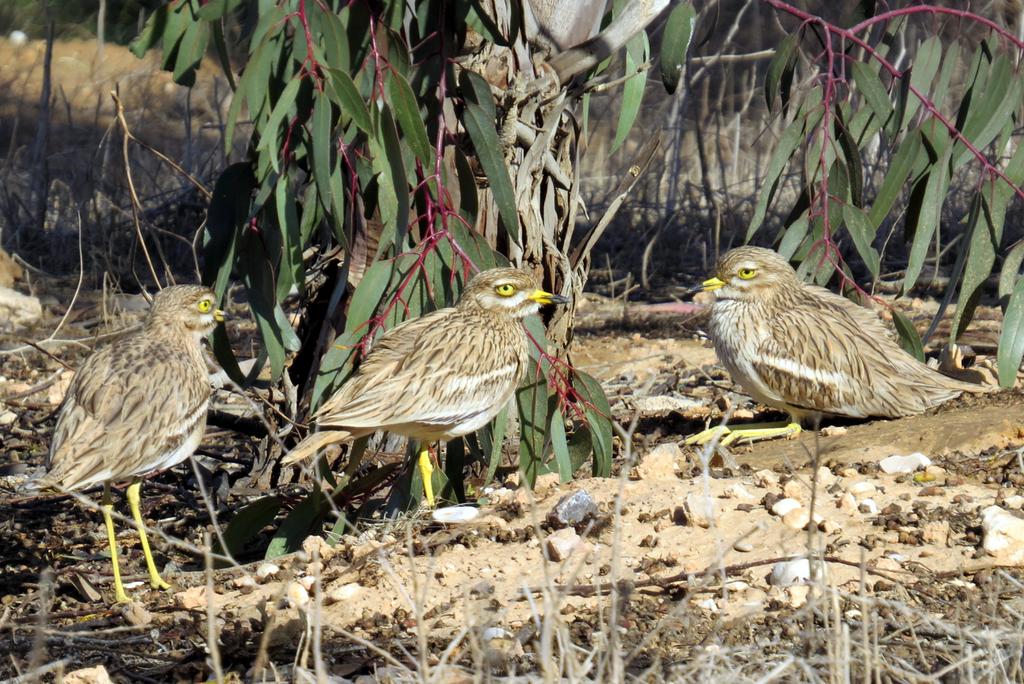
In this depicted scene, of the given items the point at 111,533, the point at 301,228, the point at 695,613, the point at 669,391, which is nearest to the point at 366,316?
the point at 301,228

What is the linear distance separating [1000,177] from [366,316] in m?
2.92

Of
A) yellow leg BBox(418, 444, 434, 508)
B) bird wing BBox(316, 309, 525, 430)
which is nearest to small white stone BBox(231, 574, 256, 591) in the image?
bird wing BBox(316, 309, 525, 430)

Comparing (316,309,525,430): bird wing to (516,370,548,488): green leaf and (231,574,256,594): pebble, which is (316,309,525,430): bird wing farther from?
(231,574,256,594): pebble

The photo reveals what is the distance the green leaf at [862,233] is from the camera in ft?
20.8

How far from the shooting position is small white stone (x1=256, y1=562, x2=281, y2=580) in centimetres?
523

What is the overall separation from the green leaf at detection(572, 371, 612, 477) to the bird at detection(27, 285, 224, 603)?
162cm

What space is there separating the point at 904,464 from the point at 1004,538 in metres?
0.94

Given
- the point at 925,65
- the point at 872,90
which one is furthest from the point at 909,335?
the point at 925,65

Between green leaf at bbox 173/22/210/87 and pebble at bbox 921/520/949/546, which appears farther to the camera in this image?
green leaf at bbox 173/22/210/87

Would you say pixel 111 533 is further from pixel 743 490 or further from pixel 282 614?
pixel 743 490

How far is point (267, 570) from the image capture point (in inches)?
208

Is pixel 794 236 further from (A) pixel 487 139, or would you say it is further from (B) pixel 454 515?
(B) pixel 454 515

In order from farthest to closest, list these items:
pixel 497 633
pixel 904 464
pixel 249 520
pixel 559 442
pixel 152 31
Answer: pixel 559 442 → pixel 249 520 → pixel 152 31 → pixel 904 464 → pixel 497 633

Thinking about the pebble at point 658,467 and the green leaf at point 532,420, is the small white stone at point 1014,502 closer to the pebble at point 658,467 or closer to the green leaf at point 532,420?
the pebble at point 658,467
